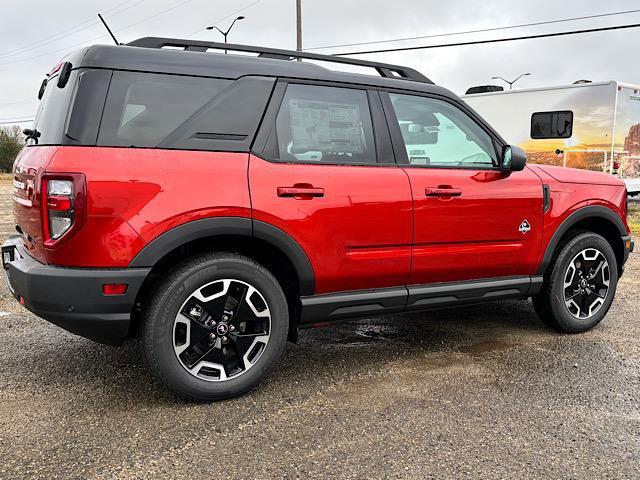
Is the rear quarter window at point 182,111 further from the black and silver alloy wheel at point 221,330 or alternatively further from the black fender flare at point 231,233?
the black and silver alloy wheel at point 221,330

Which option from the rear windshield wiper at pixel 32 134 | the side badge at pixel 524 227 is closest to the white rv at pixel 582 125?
the side badge at pixel 524 227

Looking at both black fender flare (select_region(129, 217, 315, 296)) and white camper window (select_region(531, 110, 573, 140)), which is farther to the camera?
white camper window (select_region(531, 110, 573, 140))

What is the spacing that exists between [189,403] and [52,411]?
0.71 meters

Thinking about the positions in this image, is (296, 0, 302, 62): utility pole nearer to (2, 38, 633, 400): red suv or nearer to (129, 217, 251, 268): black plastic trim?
(2, 38, 633, 400): red suv

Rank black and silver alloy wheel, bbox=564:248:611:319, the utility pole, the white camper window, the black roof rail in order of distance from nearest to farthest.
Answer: the black roof rail < black and silver alloy wheel, bbox=564:248:611:319 < the white camper window < the utility pole

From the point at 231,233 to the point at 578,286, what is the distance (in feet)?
9.50

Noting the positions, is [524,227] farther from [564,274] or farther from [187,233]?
[187,233]

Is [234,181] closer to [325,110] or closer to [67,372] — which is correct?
[325,110]

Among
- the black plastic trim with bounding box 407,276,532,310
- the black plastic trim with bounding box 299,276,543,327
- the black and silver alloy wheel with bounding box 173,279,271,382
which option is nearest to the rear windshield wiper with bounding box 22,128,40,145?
the black and silver alloy wheel with bounding box 173,279,271,382

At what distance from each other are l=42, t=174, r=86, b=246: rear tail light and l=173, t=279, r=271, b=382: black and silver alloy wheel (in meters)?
0.68

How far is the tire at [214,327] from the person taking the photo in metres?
3.02

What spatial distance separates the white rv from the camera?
42.0ft

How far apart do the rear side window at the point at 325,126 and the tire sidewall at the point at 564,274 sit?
1.81 metres

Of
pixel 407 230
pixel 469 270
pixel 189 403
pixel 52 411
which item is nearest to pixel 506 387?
pixel 469 270
